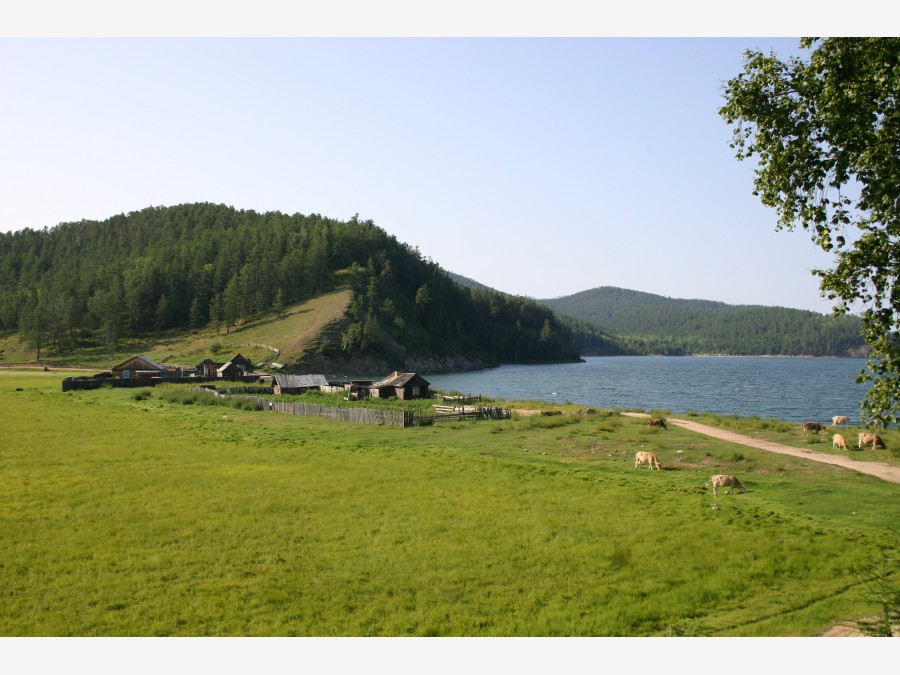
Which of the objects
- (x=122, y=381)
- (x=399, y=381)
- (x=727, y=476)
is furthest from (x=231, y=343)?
(x=727, y=476)

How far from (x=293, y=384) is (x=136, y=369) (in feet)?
106

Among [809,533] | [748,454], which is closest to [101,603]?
[809,533]

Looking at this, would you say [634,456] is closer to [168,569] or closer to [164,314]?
[168,569]

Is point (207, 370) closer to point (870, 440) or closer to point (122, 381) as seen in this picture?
point (122, 381)

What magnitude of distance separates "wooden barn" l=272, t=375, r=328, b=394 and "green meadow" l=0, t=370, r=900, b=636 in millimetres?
45081

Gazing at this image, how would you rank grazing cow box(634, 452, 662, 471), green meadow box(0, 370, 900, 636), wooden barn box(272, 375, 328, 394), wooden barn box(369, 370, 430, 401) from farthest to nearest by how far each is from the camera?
wooden barn box(272, 375, 328, 394) < wooden barn box(369, 370, 430, 401) < grazing cow box(634, 452, 662, 471) < green meadow box(0, 370, 900, 636)

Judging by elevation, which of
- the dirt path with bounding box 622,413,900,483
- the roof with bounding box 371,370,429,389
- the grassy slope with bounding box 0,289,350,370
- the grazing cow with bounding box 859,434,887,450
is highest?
the grassy slope with bounding box 0,289,350,370

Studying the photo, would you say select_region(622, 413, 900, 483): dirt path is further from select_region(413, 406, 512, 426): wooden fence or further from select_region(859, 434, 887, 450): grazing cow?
select_region(413, 406, 512, 426): wooden fence

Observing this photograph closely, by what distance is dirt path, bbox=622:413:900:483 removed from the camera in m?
29.3

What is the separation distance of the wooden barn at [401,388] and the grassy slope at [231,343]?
6316 cm

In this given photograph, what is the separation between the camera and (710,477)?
28578mm

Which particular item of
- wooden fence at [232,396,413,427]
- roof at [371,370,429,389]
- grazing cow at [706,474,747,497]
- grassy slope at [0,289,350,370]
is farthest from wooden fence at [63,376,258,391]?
grazing cow at [706,474,747,497]

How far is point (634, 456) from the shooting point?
113ft

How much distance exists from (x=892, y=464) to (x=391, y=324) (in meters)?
155
